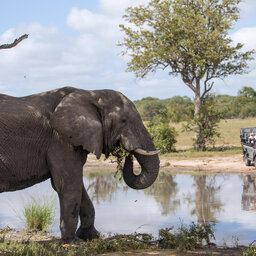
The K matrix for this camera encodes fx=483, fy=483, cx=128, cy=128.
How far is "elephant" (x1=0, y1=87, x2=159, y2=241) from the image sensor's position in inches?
276

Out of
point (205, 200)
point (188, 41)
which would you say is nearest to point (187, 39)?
point (188, 41)

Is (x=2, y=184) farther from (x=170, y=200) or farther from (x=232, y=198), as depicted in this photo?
(x=232, y=198)

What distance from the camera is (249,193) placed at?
13.7 meters

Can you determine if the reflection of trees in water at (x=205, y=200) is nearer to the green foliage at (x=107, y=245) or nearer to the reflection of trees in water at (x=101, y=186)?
the reflection of trees in water at (x=101, y=186)

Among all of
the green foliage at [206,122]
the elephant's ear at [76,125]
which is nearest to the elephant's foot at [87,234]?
the elephant's ear at [76,125]

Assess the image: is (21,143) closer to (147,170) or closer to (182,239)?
(147,170)

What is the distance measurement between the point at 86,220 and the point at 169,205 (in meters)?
4.52

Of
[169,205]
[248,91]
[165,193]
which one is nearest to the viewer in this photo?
[169,205]

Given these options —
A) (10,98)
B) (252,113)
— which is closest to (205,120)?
(10,98)

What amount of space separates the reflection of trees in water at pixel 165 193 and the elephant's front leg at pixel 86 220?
3.43 m

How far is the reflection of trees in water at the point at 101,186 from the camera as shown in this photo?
1352 cm

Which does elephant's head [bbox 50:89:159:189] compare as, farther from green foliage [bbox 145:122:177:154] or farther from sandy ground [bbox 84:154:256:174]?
green foliage [bbox 145:122:177:154]

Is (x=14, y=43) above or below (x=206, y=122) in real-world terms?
above

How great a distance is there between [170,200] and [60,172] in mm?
6209
